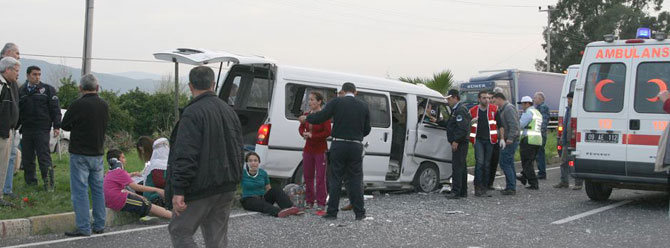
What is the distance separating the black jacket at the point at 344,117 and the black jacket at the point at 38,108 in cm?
322

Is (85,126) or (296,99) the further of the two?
(296,99)

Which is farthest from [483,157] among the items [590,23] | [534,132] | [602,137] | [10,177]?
[590,23]

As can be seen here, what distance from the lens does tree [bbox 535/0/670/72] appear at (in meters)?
57.4

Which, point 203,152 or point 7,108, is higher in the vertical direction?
point 7,108

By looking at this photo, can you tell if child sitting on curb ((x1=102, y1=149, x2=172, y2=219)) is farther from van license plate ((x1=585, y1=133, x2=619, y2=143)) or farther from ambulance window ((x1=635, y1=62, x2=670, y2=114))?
ambulance window ((x1=635, y1=62, x2=670, y2=114))

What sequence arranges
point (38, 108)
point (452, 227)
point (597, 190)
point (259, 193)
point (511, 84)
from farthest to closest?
point (511, 84) < point (597, 190) < point (38, 108) < point (259, 193) < point (452, 227)

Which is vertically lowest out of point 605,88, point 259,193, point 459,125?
point 259,193

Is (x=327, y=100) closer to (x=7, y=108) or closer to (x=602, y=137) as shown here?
(x=602, y=137)

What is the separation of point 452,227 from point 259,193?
2372 millimetres

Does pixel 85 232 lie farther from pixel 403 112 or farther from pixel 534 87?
pixel 534 87

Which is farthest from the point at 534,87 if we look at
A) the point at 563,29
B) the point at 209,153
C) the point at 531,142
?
the point at 563,29

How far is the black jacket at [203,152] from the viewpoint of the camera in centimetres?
471

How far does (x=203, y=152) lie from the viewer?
4.77m

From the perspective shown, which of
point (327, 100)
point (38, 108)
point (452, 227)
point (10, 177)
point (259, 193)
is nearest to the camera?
point (452, 227)
